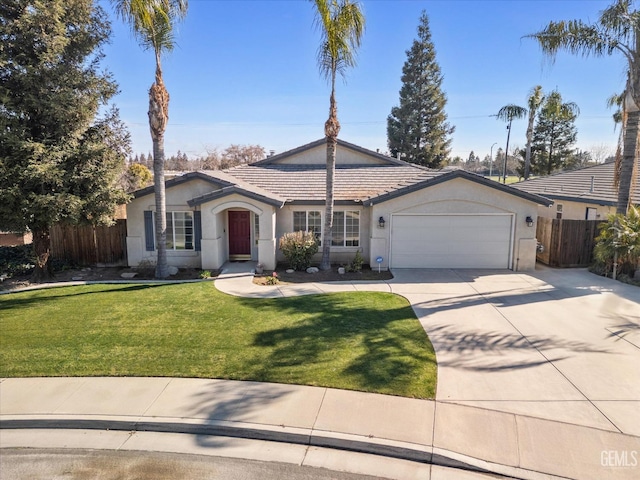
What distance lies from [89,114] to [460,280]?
1366 cm

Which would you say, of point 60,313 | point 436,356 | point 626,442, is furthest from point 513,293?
point 60,313

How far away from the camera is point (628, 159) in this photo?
46.3ft

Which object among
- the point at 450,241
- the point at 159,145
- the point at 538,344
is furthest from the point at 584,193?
the point at 159,145

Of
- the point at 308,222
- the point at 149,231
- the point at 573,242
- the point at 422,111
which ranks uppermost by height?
the point at 422,111

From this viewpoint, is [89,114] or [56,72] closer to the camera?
[56,72]

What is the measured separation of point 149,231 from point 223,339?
29.4 feet

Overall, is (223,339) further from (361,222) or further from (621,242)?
(621,242)

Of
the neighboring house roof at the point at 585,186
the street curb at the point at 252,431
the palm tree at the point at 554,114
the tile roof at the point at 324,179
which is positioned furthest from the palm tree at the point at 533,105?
the street curb at the point at 252,431

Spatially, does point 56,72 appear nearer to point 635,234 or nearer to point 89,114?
point 89,114

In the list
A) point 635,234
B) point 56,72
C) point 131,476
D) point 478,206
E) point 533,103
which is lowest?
point 131,476

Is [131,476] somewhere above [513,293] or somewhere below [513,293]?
below

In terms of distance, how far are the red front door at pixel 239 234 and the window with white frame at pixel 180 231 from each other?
5.29 feet

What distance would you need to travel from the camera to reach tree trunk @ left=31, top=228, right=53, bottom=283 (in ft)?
45.4

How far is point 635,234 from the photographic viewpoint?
1359 cm
